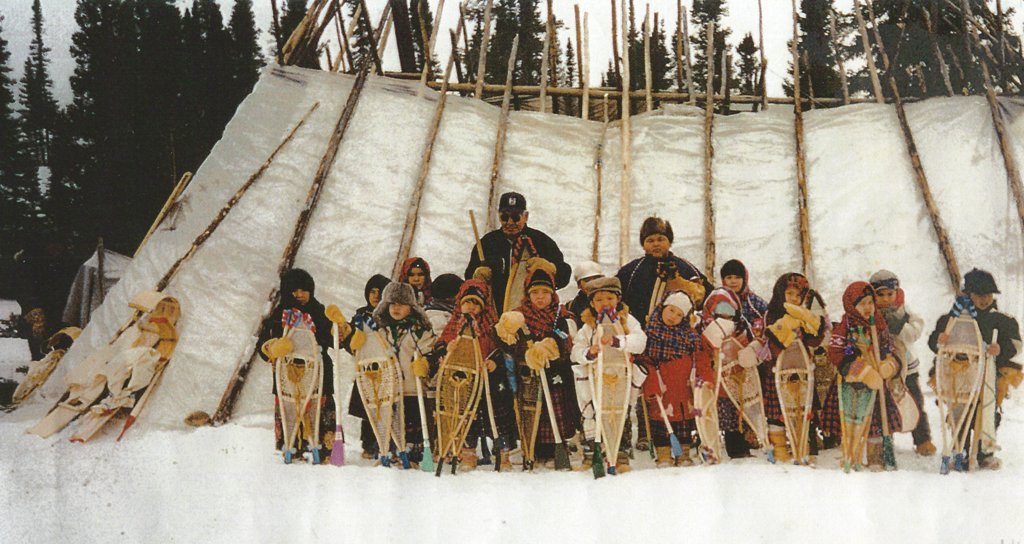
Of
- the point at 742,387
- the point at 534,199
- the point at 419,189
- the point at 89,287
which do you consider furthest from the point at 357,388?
the point at 89,287

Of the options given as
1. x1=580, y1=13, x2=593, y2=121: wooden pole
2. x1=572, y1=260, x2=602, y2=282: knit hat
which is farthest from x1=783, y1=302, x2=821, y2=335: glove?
x1=580, y1=13, x2=593, y2=121: wooden pole

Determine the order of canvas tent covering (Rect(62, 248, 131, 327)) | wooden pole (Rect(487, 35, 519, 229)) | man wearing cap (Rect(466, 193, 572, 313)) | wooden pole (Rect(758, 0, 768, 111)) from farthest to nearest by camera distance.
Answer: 1. canvas tent covering (Rect(62, 248, 131, 327))
2. wooden pole (Rect(758, 0, 768, 111))
3. wooden pole (Rect(487, 35, 519, 229))
4. man wearing cap (Rect(466, 193, 572, 313))

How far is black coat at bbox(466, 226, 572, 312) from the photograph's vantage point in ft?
12.9

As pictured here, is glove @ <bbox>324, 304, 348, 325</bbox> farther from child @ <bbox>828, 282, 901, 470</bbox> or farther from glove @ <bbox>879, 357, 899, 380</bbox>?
glove @ <bbox>879, 357, 899, 380</bbox>

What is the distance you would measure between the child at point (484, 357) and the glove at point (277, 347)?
0.70 meters

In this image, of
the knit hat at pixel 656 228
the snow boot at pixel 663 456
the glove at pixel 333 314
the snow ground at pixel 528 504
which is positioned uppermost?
the knit hat at pixel 656 228

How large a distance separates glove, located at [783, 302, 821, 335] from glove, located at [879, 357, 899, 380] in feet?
0.99

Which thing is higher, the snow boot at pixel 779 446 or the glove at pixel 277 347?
the glove at pixel 277 347

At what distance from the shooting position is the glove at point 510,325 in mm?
3287

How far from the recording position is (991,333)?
324 cm

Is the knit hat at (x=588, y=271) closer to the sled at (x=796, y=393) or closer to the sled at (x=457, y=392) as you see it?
the sled at (x=457, y=392)

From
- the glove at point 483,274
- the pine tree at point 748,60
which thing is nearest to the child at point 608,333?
the glove at point 483,274

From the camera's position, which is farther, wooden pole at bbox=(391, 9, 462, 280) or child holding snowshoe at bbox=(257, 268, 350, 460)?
wooden pole at bbox=(391, 9, 462, 280)

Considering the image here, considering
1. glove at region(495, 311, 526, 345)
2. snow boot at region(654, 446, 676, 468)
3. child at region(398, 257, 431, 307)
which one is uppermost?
child at region(398, 257, 431, 307)
